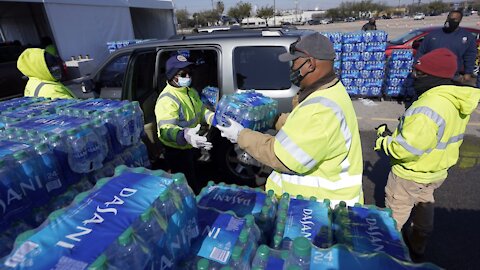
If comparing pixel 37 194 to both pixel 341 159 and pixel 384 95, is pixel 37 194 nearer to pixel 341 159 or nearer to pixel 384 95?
pixel 341 159

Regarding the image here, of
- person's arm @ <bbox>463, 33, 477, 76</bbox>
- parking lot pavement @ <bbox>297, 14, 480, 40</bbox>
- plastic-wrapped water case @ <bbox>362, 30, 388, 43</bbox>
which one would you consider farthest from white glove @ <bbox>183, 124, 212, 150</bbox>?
parking lot pavement @ <bbox>297, 14, 480, 40</bbox>

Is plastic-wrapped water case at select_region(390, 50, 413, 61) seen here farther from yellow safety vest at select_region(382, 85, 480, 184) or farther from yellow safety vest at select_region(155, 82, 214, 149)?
yellow safety vest at select_region(155, 82, 214, 149)

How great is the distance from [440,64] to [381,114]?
16.6 ft

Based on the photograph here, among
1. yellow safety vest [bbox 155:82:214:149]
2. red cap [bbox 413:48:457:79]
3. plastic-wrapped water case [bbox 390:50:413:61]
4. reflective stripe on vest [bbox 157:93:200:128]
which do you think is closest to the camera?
red cap [bbox 413:48:457:79]

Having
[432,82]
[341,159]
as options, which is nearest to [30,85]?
[341,159]

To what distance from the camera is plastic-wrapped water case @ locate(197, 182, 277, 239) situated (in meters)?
1.42

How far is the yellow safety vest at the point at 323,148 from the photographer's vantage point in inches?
57.0

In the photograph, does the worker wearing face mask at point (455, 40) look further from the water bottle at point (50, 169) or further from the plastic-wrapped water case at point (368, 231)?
the water bottle at point (50, 169)

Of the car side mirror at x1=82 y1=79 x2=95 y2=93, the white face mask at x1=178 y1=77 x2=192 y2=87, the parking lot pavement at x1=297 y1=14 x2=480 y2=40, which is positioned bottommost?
the parking lot pavement at x1=297 y1=14 x2=480 y2=40

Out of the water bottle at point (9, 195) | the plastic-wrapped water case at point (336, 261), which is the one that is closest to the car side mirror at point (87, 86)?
the water bottle at point (9, 195)

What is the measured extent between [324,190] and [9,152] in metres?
1.81

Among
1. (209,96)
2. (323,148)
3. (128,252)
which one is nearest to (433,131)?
(323,148)

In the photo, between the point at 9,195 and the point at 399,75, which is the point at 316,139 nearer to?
the point at 9,195

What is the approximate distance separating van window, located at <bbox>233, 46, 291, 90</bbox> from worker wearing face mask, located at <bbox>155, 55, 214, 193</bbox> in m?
0.70
